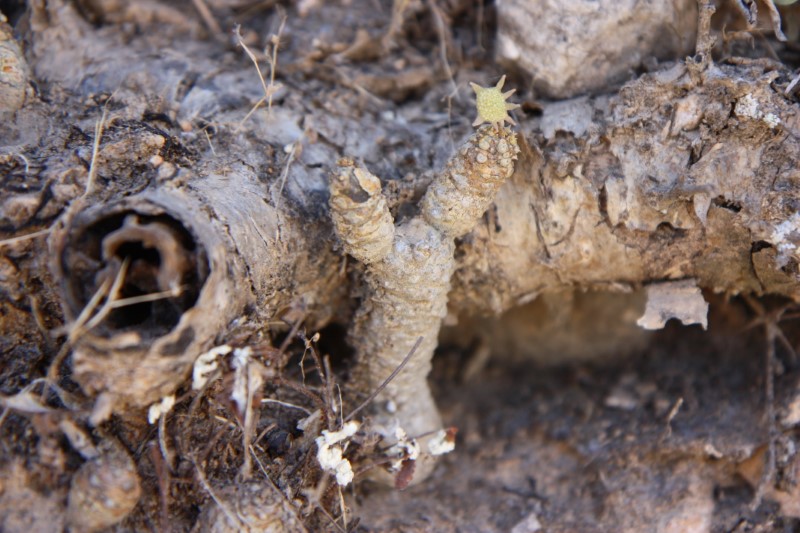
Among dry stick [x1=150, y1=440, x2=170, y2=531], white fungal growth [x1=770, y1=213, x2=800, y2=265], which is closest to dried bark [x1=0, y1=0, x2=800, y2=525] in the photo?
white fungal growth [x1=770, y1=213, x2=800, y2=265]

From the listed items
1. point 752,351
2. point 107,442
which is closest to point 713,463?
point 752,351

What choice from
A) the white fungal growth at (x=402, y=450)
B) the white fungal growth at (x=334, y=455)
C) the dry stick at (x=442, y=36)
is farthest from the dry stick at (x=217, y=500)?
the dry stick at (x=442, y=36)

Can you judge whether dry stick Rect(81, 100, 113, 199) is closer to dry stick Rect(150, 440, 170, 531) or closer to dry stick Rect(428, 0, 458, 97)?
dry stick Rect(150, 440, 170, 531)

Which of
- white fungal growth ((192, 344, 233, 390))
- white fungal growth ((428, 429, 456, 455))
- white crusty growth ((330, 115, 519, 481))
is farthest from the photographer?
→ white fungal growth ((428, 429, 456, 455))

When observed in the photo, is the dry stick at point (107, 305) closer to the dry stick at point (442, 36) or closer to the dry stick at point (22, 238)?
the dry stick at point (22, 238)

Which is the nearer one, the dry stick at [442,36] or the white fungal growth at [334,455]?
the white fungal growth at [334,455]
